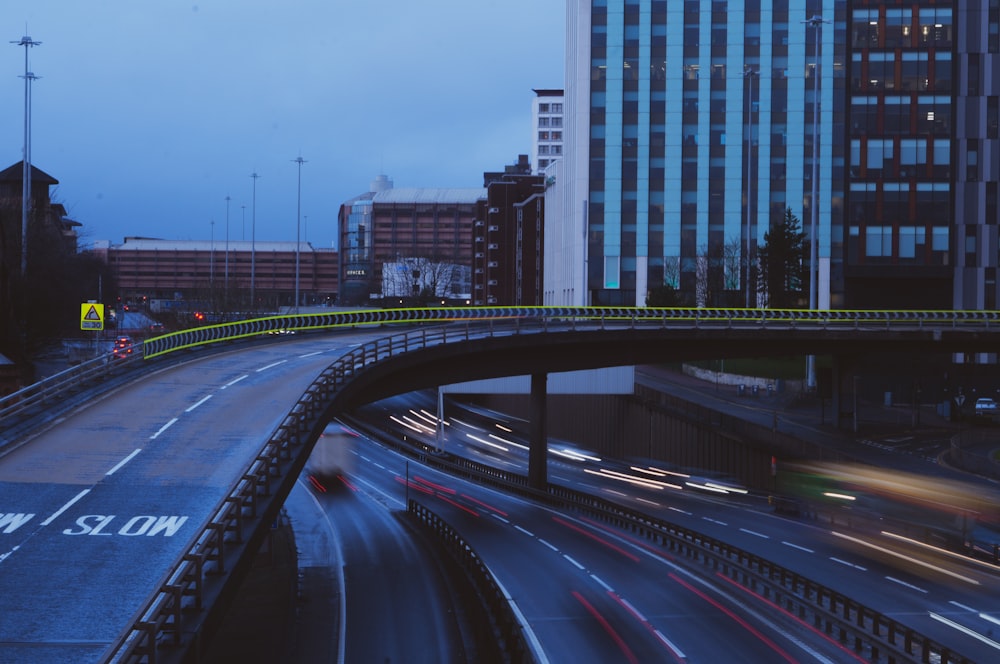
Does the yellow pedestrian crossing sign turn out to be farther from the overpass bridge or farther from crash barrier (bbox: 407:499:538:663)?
crash barrier (bbox: 407:499:538:663)

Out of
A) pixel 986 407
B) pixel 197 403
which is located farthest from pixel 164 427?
pixel 986 407

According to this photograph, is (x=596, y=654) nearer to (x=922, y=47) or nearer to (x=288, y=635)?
(x=288, y=635)

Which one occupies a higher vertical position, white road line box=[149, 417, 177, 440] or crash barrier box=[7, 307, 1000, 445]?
crash barrier box=[7, 307, 1000, 445]

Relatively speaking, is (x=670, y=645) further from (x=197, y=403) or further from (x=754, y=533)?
(x=754, y=533)

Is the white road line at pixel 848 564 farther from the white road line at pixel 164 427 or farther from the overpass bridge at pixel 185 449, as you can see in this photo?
the white road line at pixel 164 427

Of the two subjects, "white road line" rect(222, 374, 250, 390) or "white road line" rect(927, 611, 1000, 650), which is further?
"white road line" rect(222, 374, 250, 390)

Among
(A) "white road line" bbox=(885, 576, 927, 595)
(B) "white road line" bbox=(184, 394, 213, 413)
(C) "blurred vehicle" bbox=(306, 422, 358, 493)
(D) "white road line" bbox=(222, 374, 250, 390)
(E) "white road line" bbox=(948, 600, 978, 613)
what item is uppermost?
(D) "white road line" bbox=(222, 374, 250, 390)

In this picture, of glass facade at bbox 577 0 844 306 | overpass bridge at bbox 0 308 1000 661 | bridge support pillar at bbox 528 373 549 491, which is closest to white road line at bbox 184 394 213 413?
overpass bridge at bbox 0 308 1000 661

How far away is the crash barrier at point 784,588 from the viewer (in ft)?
91.2

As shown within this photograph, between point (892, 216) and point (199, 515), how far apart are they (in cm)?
8550

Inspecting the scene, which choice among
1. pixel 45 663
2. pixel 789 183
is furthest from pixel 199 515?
pixel 789 183

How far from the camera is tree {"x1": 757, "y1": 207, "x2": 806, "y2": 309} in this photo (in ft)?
325

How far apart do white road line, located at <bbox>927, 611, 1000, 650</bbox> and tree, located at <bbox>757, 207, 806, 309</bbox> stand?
67.5 meters

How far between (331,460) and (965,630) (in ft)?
200
